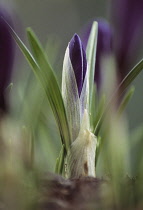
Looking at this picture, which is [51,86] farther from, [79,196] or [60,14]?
[60,14]

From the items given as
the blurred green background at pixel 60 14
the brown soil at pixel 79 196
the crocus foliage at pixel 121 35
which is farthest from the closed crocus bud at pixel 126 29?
the blurred green background at pixel 60 14

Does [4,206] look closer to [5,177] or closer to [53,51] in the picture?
[5,177]

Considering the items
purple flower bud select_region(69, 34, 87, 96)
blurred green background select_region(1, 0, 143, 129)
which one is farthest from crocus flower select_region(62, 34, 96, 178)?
blurred green background select_region(1, 0, 143, 129)

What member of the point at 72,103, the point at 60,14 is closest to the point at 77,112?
the point at 72,103

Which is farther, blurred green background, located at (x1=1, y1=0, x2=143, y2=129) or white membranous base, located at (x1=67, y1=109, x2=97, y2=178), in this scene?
blurred green background, located at (x1=1, y1=0, x2=143, y2=129)

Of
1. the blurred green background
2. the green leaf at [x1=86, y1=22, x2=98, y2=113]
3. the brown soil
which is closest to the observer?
the brown soil

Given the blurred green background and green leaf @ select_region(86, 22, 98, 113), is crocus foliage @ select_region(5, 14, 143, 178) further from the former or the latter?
the blurred green background
